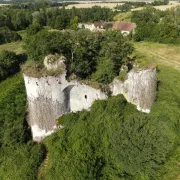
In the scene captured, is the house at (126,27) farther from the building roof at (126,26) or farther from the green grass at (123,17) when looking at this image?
the green grass at (123,17)

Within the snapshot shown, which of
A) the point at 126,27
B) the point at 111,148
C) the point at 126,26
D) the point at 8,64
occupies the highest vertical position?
the point at 111,148

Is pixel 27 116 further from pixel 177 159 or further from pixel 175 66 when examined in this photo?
pixel 175 66

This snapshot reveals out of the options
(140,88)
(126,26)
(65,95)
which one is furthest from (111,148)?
(126,26)

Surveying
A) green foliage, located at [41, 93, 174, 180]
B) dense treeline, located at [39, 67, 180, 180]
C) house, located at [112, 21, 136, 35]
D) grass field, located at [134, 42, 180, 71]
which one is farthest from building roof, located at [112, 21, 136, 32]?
green foliage, located at [41, 93, 174, 180]

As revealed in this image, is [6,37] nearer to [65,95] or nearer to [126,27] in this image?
[126,27]

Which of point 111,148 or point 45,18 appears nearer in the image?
point 111,148

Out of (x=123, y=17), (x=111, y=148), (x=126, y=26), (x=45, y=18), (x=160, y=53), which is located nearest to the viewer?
(x=111, y=148)
